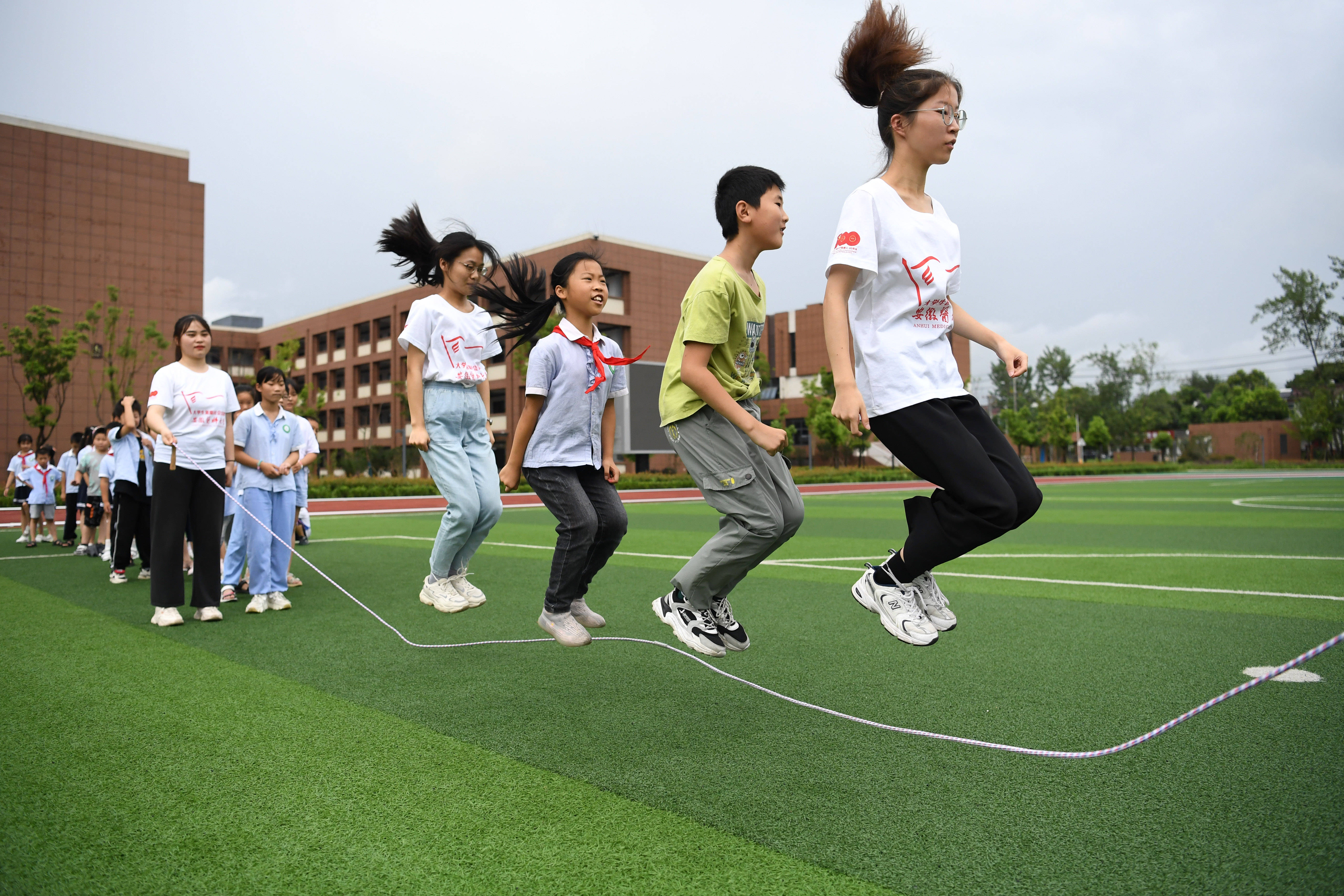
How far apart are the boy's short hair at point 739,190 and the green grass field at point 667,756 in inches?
79.8

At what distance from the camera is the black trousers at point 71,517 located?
39.6 ft

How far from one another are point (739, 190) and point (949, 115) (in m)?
0.84

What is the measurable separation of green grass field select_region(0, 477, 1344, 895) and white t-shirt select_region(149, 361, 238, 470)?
1125 millimetres

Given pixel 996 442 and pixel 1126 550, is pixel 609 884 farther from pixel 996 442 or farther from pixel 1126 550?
pixel 1126 550

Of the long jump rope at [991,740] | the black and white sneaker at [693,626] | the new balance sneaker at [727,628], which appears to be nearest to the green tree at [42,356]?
the long jump rope at [991,740]

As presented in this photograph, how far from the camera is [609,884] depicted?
7.06 ft

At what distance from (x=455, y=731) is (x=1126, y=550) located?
28.7 feet

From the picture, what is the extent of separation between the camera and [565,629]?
13.4ft

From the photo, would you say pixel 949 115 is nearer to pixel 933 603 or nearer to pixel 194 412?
pixel 933 603

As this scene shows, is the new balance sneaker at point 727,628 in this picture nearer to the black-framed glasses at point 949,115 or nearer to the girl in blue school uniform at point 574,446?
the girl in blue school uniform at point 574,446

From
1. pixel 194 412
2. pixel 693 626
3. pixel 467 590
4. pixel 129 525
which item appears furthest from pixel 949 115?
pixel 129 525

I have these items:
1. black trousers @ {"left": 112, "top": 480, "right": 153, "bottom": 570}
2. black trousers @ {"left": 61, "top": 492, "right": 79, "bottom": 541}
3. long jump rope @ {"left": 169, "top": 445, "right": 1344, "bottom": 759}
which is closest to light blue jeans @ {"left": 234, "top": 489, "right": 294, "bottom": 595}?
long jump rope @ {"left": 169, "top": 445, "right": 1344, "bottom": 759}

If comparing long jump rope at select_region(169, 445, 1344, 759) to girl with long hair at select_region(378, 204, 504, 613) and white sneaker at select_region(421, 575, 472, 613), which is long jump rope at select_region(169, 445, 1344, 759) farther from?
girl with long hair at select_region(378, 204, 504, 613)

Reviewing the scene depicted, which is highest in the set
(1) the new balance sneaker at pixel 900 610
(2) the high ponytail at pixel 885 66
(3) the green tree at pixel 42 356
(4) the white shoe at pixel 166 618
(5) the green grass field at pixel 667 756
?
(3) the green tree at pixel 42 356
